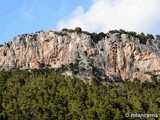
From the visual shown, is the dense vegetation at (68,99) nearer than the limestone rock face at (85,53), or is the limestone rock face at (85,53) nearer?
the dense vegetation at (68,99)

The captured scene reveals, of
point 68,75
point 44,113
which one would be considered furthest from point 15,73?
point 44,113

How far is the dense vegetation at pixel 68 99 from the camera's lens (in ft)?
329

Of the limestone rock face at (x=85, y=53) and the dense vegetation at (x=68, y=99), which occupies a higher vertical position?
the limestone rock face at (x=85, y=53)

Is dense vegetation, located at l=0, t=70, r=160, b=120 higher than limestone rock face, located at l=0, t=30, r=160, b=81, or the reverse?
limestone rock face, located at l=0, t=30, r=160, b=81

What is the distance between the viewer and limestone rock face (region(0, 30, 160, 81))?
484 ft

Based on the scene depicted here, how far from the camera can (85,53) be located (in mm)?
150875

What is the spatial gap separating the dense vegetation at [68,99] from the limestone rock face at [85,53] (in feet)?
56.5

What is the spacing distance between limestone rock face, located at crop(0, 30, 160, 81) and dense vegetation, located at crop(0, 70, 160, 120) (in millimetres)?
17219

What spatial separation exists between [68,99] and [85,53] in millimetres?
43796

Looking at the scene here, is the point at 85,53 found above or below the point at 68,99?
above

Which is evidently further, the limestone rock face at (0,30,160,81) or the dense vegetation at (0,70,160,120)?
the limestone rock face at (0,30,160,81)

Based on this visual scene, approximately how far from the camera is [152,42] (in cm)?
15700

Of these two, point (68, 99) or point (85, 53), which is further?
point (85, 53)

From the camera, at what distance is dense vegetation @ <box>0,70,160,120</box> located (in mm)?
100250
